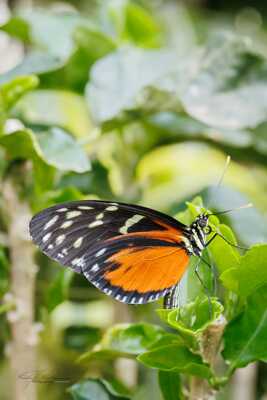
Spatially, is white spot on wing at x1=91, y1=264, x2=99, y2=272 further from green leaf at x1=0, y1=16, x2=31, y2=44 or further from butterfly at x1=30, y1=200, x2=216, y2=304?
green leaf at x1=0, y1=16, x2=31, y2=44

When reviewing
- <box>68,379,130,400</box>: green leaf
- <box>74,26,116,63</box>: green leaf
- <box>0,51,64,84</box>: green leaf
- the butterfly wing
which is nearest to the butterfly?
the butterfly wing

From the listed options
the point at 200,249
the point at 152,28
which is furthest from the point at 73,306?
the point at 200,249

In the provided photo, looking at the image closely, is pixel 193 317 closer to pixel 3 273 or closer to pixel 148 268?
pixel 148 268

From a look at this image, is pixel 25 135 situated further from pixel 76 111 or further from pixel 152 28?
pixel 76 111

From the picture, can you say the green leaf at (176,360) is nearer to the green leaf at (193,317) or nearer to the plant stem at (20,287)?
the green leaf at (193,317)

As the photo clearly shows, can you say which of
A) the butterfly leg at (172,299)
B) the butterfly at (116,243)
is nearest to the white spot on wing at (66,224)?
the butterfly at (116,243)

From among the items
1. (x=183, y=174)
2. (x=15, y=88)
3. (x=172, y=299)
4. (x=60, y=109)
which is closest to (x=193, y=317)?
(x=172, y=299)
